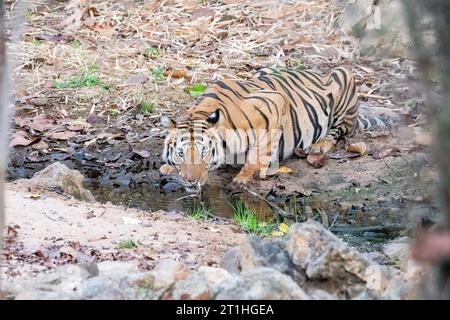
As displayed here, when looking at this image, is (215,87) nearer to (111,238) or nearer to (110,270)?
(111,238)

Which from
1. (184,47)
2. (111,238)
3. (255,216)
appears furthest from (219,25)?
(111,238)

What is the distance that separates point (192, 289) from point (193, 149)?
13.5 ft

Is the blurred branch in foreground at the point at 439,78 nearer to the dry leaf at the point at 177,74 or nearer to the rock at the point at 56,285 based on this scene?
the rock at the point at 56,285

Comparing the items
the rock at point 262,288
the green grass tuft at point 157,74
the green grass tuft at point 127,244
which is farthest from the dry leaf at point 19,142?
the rock at point 262,288

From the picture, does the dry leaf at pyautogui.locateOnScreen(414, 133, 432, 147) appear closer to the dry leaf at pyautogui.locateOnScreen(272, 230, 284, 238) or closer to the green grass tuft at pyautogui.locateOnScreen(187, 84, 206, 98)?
the dry leaf at pyautogui.locateOnScreen(272, 230, 284, 238)

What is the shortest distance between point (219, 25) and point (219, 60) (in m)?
0.81

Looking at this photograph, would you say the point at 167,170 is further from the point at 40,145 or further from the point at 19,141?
the point at 19,141

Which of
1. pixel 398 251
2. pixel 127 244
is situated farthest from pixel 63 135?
pixel 398 251

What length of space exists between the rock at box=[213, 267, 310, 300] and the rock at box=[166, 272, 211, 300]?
0.06 m

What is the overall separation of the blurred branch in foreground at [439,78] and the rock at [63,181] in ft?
15.8

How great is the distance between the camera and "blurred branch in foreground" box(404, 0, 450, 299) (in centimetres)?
247

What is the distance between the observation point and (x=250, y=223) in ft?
21.8

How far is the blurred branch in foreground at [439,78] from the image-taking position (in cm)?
247

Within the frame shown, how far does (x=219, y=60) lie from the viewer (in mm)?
10195
